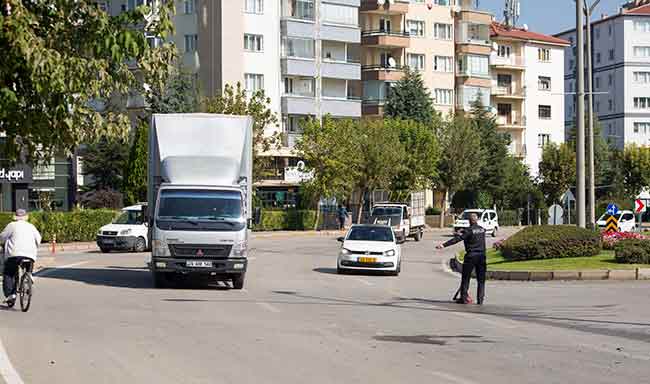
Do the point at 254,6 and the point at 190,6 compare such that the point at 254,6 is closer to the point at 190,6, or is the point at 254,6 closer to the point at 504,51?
the point at 190,6

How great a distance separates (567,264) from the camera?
29.7 m

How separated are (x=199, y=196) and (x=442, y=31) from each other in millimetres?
71008

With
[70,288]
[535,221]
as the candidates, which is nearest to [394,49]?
[535,221]

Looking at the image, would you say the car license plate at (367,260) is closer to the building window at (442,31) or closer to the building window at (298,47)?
the building window at (298,47)

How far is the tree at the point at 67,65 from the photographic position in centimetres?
1269

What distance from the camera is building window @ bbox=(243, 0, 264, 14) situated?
75.6m

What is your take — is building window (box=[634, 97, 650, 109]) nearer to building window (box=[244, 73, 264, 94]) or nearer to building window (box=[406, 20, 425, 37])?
building window (box=[406, 20, 425, 37])

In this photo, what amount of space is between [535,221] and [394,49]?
62.6 feet

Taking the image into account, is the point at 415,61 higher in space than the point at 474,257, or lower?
higher

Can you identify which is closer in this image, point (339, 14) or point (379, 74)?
point (339, 14)

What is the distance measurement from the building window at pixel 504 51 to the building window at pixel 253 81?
3197 cm

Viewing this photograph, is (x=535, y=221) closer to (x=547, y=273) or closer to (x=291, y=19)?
(x=291, y=19)

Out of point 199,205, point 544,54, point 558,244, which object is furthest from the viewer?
point 544,54

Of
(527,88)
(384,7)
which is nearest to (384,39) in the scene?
(384,7)
